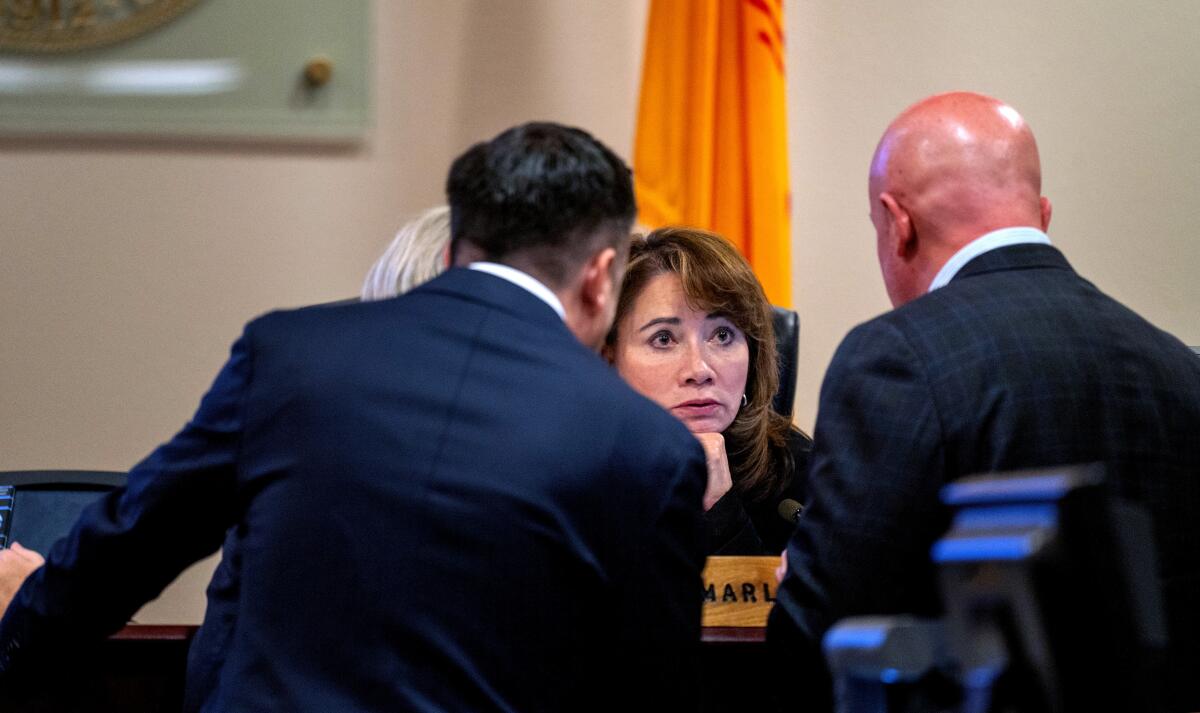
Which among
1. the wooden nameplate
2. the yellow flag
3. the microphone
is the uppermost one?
the yellow flag

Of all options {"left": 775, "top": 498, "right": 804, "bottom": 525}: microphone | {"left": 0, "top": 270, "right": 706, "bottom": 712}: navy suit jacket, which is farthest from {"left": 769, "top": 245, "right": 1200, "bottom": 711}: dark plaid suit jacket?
{"left": 775, "top": 498, "right": 804, "bottom": 525}: microphone

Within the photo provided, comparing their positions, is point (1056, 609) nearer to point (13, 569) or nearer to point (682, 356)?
point (13, 569)

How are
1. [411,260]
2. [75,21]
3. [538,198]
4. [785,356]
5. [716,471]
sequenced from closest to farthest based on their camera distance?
[538,198], [411,260], [716,471], [785,356], [75,21]

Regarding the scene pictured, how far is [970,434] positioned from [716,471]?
33.8 inches

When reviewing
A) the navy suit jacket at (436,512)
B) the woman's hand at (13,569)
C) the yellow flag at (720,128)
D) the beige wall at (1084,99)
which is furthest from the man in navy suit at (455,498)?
the beige wall at (1084,99)

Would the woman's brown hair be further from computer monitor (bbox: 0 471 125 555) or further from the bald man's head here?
computer monitor (bbox: 0 471 125 555)

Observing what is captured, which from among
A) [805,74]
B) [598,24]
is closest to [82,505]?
[598,24]

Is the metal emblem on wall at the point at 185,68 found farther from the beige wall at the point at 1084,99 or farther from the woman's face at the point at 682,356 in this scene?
the woman's face at the point at 682,356

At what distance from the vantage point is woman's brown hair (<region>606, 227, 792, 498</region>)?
2.79 m

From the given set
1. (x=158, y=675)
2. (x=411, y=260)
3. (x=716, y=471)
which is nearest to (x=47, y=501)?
(x=158, y=675)

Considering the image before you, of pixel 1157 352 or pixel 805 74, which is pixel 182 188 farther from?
pixel 1157 352

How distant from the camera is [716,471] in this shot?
2688 millimetres

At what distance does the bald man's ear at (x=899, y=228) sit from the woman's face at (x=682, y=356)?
633mm

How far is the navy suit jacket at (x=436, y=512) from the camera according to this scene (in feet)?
4.86
